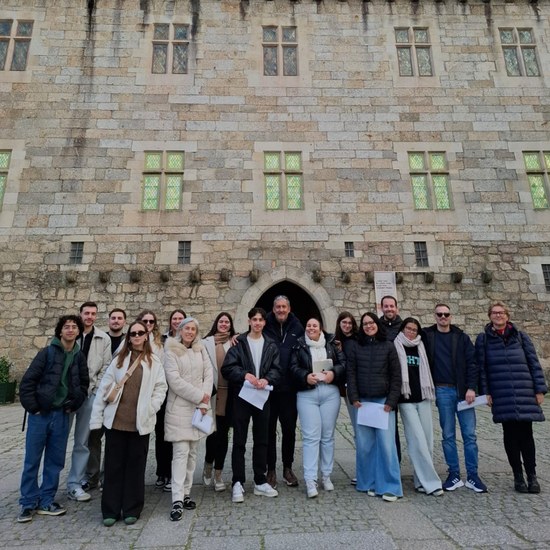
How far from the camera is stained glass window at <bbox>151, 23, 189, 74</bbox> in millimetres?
10766

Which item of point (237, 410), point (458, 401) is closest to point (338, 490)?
point (237, 410)

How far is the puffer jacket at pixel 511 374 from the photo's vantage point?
151 inches

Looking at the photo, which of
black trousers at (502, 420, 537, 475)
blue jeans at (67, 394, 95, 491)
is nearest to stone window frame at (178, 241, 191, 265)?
blue jeans at (67, 394, 95, 491)

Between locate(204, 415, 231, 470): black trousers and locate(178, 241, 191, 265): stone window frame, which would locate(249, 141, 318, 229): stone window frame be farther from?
locate(204, 415, 231, 470): black trousers

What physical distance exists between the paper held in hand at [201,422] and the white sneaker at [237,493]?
0.60 m

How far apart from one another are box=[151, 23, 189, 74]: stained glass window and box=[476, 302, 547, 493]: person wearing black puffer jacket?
401 inches

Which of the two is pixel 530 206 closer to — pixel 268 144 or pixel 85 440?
pixel 268 144

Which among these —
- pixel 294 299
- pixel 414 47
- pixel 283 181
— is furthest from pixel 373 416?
pixel 414 47

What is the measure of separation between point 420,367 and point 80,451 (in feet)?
11.2

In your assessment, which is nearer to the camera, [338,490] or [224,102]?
[338,490]

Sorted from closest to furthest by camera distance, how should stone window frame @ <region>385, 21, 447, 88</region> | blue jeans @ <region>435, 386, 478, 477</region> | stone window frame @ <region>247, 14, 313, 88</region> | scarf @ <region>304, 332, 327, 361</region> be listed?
blue jeans @ <region>435, 386, 478, 477</region> → scarf @ <region>304, 332, 327, 361</region> → stone window frame @ <region>247, 14, 313, 88</region> → stone window frame @ <region>385, 21, 447, 88</region>

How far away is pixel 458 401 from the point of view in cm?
406

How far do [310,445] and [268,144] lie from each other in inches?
324

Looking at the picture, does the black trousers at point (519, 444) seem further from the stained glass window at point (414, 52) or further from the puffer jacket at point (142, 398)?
the stained glass window at point (414, 52)
